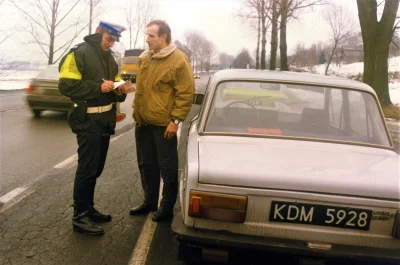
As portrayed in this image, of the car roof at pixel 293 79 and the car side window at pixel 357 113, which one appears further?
the car roof at pixel 293 79

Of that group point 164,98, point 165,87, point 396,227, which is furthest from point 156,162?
point 396,227

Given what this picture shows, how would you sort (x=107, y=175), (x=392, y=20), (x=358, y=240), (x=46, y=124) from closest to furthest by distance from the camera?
1. (x=358, y=240)
2. (x=107, y=175)
3. (x=46, y=124)
4. (x=392, y=20)

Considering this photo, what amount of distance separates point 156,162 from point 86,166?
31.5 inches

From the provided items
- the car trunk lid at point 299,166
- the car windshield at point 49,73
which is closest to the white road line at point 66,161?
the car trunk lid at point 299,166

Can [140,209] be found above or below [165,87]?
below

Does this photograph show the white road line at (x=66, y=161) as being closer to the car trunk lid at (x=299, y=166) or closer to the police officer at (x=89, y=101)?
the police officer at (x=89, y=101)

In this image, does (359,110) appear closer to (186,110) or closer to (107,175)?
(186,110)

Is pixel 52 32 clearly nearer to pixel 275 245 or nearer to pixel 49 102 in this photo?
pixel 49 102

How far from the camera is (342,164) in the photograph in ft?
9.22

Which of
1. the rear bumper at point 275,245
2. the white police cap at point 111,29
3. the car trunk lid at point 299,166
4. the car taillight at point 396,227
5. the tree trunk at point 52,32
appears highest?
the tree trunk at point 52,32

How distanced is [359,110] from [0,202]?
3.95m

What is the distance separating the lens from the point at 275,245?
246 centimetres

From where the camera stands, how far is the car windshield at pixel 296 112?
347cm

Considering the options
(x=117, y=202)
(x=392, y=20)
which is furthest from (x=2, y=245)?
(x=392, y=20)
